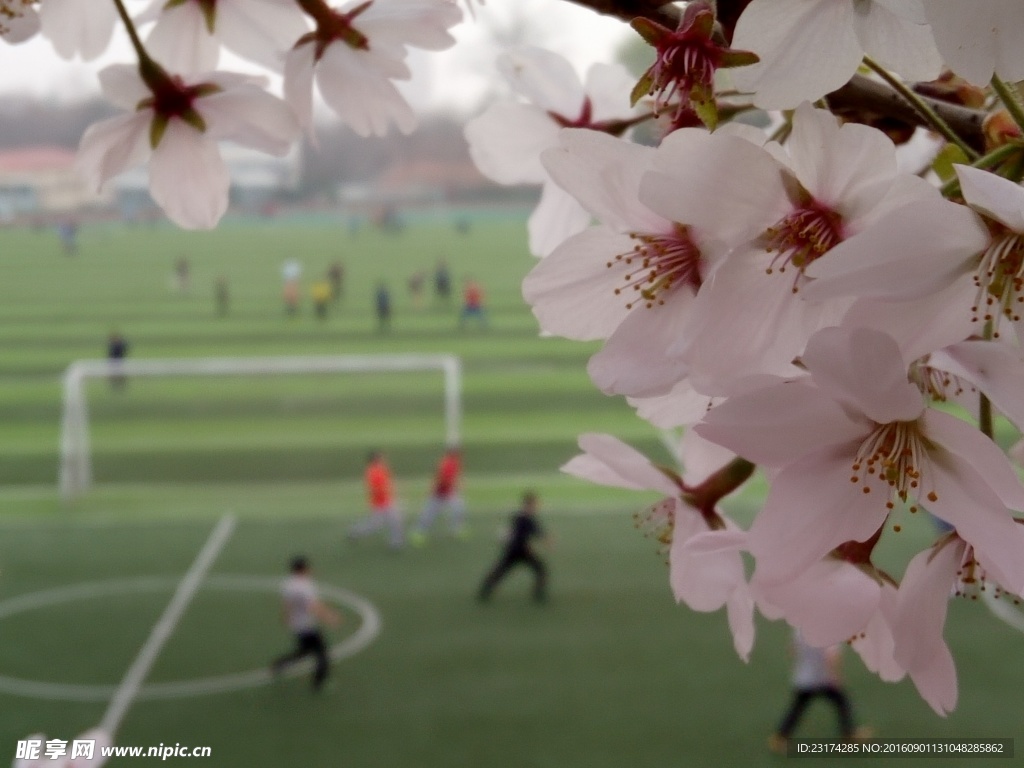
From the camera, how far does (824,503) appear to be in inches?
11.2

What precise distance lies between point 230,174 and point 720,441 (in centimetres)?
25

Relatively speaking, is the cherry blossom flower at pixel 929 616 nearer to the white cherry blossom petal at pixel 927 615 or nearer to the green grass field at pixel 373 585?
the white cherry blossom petal at pixel 927 615

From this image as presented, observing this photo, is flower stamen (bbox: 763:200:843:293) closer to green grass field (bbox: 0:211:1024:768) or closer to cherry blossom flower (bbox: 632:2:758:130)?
cherry blossom flower (bbox: 632:2:758:130)

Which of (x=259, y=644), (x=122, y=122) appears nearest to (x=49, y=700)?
(x=259, y=644)

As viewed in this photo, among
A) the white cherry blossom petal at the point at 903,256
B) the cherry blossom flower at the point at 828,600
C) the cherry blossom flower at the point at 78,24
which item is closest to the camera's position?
→ the white cherry blossom petal at the point at 903,256

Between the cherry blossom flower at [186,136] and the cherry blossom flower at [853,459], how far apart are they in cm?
23

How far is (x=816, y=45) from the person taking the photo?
28 cm

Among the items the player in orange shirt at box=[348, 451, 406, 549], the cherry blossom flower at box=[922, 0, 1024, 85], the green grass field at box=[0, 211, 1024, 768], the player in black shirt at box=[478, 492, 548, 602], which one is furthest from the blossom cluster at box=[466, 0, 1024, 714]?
the player in orange shirt at box=[348, 451, 406, 549]

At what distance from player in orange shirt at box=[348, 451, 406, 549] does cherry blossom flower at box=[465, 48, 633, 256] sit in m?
5.74

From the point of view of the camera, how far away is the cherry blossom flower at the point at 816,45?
0.27m

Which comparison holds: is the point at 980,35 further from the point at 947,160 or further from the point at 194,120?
the point at 194,120

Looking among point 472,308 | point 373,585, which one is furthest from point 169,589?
point 472,308

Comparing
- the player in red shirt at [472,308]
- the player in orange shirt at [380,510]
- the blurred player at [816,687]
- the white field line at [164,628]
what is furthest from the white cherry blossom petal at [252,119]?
the player in red shirt at [472,308]

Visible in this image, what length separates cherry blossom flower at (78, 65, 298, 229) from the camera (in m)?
0.41
